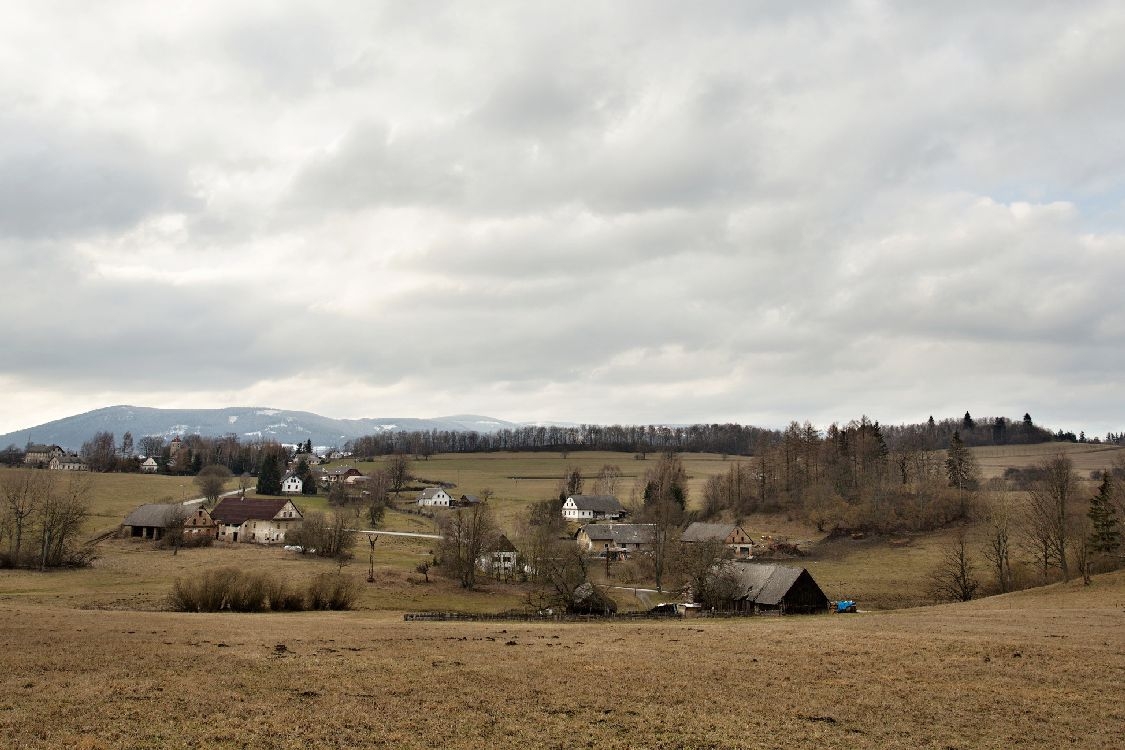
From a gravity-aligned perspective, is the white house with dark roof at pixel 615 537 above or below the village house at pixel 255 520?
below

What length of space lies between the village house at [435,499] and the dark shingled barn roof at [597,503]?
27857mm

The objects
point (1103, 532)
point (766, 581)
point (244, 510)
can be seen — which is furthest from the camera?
point (244, 510)

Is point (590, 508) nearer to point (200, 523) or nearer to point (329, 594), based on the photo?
point (200, 523)

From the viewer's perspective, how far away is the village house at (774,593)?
216 ft

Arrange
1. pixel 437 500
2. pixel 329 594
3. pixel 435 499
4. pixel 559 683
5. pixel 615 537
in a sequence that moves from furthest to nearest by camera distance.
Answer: pixel 435 499, pixel 437 500, pixel 615 537, pixel 329 594, pixel 559 683

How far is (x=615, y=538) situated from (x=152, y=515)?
232 ft

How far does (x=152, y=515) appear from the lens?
358 ft

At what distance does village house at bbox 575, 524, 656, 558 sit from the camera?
403ft

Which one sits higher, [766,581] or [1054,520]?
[1054,520]

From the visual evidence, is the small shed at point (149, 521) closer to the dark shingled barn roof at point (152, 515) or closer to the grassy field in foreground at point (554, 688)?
the dark shingled barn roof at point (152, 515)

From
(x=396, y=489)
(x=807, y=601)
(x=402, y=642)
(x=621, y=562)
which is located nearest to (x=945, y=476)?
(x=621, y=562)

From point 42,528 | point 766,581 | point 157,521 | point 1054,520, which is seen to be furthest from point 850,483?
point 42,528

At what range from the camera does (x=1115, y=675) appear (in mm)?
26141

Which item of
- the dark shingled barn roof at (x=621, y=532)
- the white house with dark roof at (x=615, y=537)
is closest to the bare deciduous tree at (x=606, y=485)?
the white house with dark roof at (x=615, y=537)
